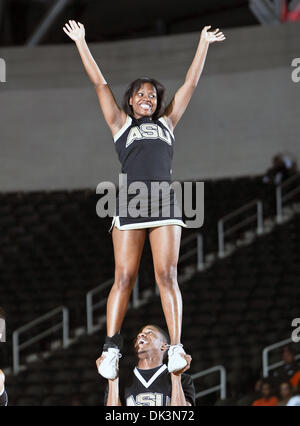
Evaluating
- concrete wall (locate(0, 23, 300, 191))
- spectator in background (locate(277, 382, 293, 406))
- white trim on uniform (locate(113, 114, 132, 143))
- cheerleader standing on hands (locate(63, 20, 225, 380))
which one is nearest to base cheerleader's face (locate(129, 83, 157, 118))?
cheerleader standing on hands (locate(63, 20, 225, 380))

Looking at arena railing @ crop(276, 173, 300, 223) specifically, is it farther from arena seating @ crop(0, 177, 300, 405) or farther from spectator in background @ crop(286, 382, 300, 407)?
spectator in background @ crop(286, 382, 300, 407)

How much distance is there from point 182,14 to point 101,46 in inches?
140

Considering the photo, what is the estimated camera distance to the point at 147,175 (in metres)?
5.39

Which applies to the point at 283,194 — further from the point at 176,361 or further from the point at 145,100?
the point at 176,361

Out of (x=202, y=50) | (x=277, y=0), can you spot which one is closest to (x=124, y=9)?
(x=277, y=0)

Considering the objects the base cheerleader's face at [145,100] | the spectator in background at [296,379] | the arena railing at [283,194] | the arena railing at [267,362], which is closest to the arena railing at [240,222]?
the arena railing at [283,194]

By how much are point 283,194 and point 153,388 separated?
1069 cm

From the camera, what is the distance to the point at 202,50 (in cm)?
577

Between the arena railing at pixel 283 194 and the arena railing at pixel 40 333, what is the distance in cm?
445

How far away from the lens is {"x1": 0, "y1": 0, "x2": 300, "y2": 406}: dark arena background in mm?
12047

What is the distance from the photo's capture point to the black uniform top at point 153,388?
555cm

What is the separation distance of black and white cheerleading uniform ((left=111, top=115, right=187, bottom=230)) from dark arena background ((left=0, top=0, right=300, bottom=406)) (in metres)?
4.28

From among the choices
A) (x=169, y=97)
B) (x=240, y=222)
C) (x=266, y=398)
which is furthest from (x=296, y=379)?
(x=169, y=97)
